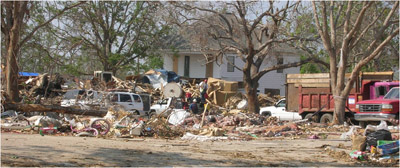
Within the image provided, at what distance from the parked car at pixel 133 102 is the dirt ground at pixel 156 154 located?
11709 mm

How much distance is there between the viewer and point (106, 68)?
1617 inches

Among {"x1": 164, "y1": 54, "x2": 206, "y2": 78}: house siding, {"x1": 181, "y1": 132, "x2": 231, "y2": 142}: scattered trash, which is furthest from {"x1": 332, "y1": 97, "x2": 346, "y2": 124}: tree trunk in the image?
{"x1": 164, "y1": 54, "x2": 206, "y2": 78}: house siding

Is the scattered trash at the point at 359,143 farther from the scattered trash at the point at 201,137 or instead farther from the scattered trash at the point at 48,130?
the scattered trash at the point at 48,130

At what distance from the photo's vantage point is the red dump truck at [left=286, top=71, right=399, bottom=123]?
23203 mm

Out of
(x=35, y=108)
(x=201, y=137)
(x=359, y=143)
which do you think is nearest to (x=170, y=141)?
(x=201, y=137)

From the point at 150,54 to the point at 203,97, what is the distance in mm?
12388

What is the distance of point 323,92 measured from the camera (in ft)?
82.7

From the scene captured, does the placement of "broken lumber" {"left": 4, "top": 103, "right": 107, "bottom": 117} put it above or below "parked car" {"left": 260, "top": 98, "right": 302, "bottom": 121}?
above

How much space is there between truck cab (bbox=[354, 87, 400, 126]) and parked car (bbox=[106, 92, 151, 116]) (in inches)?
441

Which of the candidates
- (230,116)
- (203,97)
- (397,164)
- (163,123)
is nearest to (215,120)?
(230,116)

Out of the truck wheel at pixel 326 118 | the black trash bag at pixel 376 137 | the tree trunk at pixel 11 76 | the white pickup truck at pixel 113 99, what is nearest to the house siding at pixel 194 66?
the white pickup truck at pixel 113 99

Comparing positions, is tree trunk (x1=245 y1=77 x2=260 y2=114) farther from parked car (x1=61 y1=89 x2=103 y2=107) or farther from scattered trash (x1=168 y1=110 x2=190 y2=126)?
parked car (x1=61 y1=89 x2=103 y2=107)

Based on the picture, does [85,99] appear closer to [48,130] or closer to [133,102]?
[133,102]

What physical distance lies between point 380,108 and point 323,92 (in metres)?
A: 4.85
